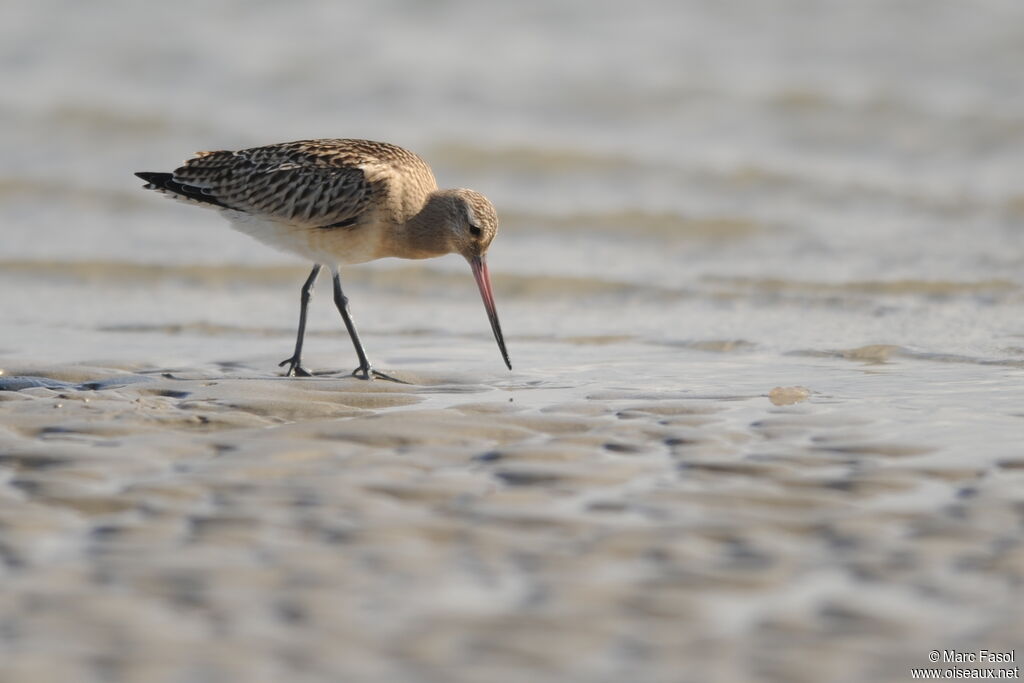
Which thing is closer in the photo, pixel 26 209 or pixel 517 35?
pixel 26 209

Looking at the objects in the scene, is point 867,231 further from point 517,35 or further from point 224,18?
point 224,18

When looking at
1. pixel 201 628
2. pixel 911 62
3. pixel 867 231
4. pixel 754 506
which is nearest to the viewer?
pixel 201 628

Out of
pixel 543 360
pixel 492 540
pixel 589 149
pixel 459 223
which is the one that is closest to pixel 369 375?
pixel 543 360

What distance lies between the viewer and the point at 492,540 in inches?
167

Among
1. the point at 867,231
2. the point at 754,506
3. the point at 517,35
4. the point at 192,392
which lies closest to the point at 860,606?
the point at 754,506

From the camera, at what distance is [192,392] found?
20.1ft

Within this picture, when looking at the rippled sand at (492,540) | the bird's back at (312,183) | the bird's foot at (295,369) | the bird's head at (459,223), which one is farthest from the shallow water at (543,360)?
the bird's back at (312,183)

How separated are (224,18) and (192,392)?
37.4 feet

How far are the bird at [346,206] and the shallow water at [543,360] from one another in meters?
0.55

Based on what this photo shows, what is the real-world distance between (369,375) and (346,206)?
96 centimetres

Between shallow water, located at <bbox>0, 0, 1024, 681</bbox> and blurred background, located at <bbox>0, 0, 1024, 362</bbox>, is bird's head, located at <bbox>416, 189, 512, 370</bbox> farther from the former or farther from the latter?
blurred background, located at <bbox>0, 0, 1024, 362</bbox>

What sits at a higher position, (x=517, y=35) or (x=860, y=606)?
(x=517, y=35)

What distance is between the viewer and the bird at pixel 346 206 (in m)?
7.29

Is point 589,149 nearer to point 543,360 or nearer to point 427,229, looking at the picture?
point 427,229
